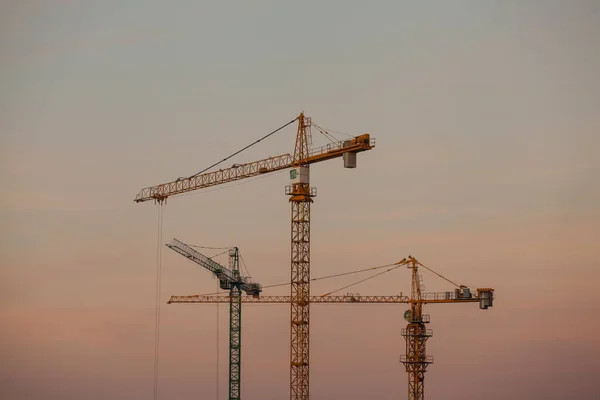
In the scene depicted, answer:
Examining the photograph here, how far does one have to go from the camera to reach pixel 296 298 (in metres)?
154

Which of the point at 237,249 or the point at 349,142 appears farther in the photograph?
the point at 237,249

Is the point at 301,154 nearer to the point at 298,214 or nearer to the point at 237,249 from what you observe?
the point at 298,214

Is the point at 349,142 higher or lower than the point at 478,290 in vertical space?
higher

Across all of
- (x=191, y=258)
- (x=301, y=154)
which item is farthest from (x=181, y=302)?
(x=301, y=154)

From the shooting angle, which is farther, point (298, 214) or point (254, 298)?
point (254, 298)

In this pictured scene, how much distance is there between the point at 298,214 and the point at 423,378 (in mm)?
34433

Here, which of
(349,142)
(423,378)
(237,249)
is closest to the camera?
(349,142)

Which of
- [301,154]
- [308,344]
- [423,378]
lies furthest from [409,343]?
[301,154]

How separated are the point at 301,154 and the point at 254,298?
127ft

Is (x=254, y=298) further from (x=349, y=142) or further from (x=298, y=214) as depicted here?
(x=349, y=142)

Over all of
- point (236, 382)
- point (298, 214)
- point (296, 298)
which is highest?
point (298, 214)

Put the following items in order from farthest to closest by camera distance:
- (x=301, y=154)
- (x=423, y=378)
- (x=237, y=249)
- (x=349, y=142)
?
(x=237, y=249) < (x=423, y=378) < (x=301, y=154) < (x=349, y=142)

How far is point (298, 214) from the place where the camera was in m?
155

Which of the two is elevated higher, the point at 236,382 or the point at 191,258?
the point at 191,258
